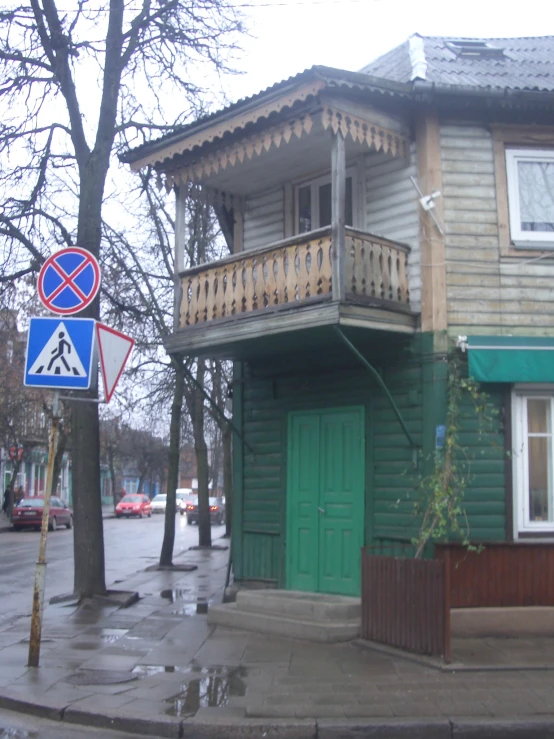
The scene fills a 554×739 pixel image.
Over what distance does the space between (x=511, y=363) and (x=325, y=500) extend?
3015 mm

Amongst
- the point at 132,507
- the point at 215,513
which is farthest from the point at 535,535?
the point at 132,507

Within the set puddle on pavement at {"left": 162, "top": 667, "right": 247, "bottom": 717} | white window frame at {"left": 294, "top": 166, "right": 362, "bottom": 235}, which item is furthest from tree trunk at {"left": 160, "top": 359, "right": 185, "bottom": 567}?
puddle on pavement at {"left": 162, "top": 667, "right": 247, "bottom": 717}

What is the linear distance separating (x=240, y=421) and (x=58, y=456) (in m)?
34.4

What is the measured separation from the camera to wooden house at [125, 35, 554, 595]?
937 centimetres

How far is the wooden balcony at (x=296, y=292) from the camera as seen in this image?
9234 millimetres

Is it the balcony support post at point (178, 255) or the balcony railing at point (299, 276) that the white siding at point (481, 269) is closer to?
the balcony railing at point (299, 276)

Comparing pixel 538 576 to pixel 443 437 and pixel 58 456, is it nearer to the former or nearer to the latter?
pixel 443 437

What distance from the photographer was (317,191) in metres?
11.5

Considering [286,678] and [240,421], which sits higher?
[240,421]

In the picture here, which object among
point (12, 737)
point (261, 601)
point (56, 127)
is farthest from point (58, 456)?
point (12, 737)

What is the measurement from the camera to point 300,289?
9.57 metres

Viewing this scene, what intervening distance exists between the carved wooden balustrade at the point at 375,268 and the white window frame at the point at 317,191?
A: 105 centimetres

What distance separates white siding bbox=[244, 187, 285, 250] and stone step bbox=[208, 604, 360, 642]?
5.01 meters

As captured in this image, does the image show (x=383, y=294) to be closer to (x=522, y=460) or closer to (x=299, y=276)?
(x=299, y=276)
